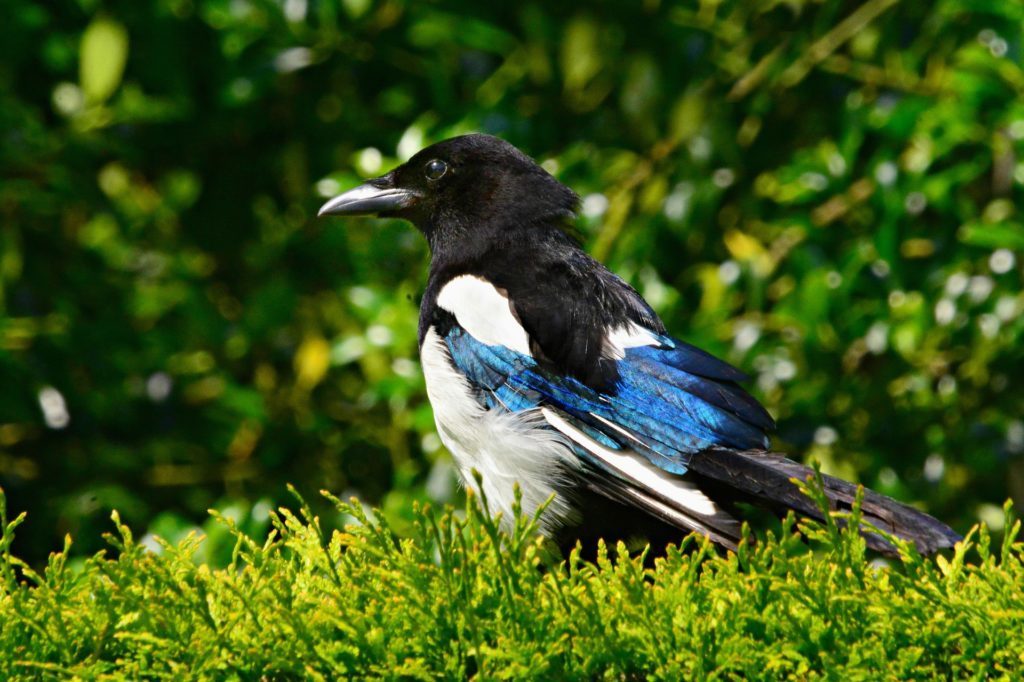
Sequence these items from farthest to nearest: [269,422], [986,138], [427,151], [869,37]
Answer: [269,422], [869,37], [986,138], [427,151]

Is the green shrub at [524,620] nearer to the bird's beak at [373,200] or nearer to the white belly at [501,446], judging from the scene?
the white belly at [501,446]

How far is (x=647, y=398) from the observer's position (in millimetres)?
2432

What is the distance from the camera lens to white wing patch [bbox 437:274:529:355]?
2.56 m

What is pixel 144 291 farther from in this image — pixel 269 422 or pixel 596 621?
pixel 596 621

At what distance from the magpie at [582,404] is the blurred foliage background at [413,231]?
0.71 metres

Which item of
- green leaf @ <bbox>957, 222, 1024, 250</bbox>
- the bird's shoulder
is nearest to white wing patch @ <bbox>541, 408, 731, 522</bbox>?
the bird's shoulder

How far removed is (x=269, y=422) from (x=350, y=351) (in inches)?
27.7

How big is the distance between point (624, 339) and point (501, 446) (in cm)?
32

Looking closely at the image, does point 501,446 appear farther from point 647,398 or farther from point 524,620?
point 524,620

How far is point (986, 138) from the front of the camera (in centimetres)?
342

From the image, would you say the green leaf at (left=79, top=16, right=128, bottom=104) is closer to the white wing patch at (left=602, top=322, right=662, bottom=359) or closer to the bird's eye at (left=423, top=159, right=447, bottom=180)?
the bird's eye at (left=423, top=159, right=447, bottom=180)

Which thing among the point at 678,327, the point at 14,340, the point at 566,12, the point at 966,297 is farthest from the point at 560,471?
the point at 14,340

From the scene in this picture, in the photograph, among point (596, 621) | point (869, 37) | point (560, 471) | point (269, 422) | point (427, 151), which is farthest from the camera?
point (269, 422)

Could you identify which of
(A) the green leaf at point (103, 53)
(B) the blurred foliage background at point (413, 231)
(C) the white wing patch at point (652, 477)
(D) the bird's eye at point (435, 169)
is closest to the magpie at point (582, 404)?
(C) the white wing patch at point (652, 477)
